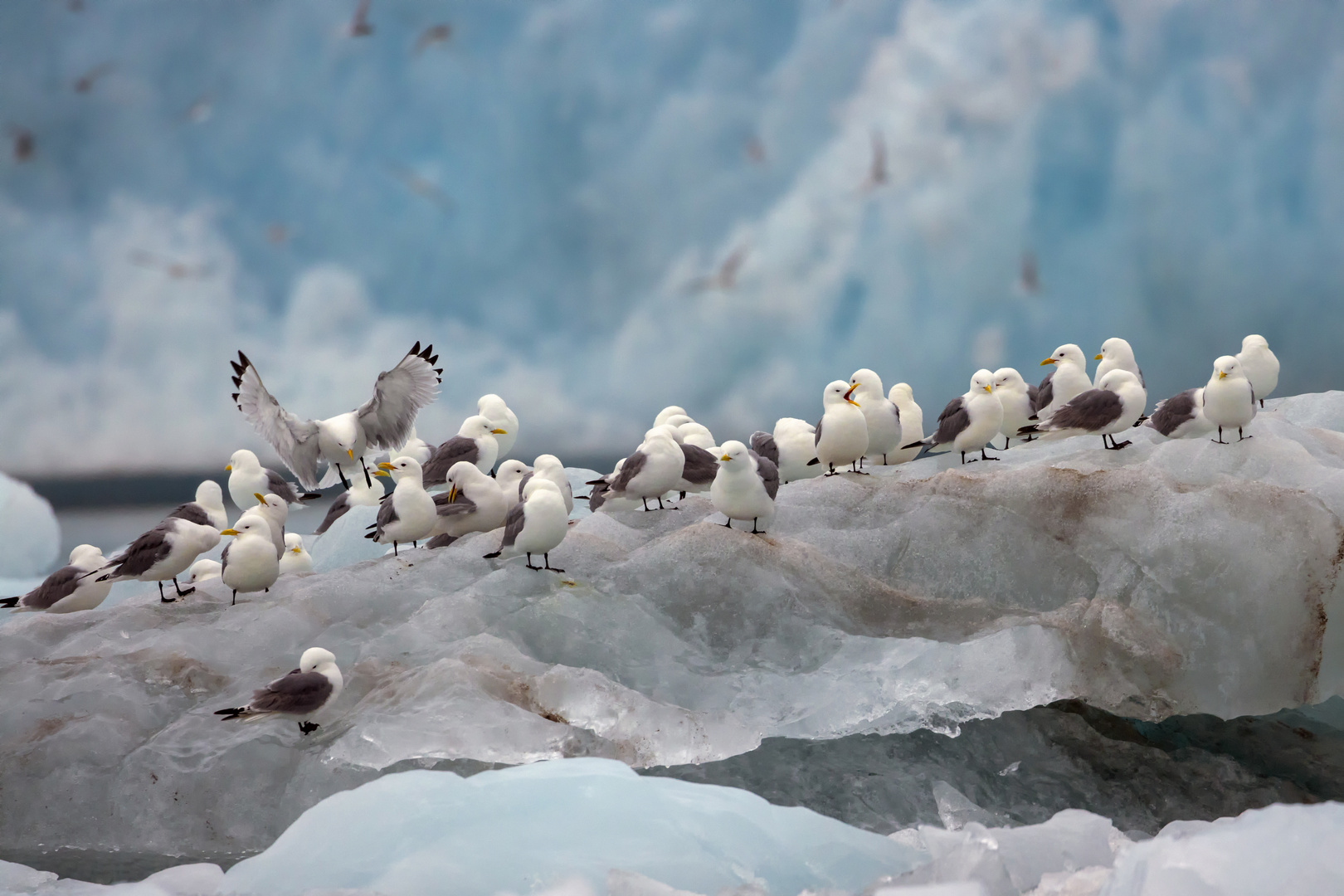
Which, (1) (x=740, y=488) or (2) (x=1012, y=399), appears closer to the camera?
(1) (x=740, y=488)

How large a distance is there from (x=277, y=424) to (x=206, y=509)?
715 millimetres

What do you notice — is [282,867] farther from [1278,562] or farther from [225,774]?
[1278,562]

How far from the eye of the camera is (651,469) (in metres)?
5.68

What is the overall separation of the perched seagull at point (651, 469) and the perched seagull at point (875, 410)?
1.44m

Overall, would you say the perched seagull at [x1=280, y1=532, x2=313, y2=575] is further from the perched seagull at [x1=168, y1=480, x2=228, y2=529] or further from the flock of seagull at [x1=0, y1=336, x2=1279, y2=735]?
the perched seagull at [x1=168, y1=480, x2=228, y2=529]

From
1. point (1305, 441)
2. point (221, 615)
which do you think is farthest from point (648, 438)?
point (1305, 441)

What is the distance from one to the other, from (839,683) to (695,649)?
0.71 metres

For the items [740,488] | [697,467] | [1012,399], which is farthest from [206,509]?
[1012,399]

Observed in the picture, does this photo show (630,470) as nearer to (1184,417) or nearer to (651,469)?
(651,469)

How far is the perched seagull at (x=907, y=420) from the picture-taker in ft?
24.0

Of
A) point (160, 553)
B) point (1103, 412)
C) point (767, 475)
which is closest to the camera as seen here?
point (160, 553)

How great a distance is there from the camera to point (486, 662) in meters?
4.29

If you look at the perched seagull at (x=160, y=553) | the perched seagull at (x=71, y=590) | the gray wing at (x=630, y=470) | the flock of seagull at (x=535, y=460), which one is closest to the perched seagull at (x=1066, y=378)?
the flock of seagull at (x=535, y=460)

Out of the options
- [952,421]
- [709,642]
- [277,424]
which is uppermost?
[277,424]
